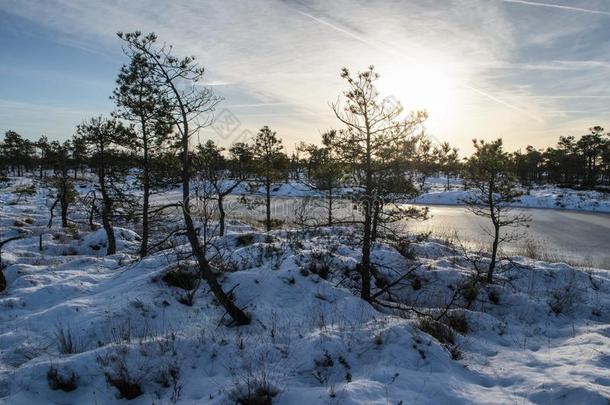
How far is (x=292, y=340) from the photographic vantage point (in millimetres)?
6242

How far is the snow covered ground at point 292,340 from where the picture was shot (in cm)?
490

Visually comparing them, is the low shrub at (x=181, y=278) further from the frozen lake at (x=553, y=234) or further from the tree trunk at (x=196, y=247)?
the frozen lake at (x=553, y=234)

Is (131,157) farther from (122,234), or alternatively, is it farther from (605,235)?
(605,235)

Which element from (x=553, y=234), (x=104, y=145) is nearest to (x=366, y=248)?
(x=104, y=145)

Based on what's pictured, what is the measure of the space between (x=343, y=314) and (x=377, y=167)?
10.8 feet

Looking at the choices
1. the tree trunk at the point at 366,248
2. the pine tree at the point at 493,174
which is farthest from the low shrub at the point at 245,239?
the pine tree at the point at 493,174

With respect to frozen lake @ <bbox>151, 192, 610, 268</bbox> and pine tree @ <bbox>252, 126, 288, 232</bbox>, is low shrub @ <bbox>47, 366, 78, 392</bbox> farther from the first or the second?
pine tree @ <bbox>252, 126, 288, 232</bbox>

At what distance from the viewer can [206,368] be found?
550cm

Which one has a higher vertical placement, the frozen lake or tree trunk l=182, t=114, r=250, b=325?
tree trunk l=182, t=114, r=250, b=325

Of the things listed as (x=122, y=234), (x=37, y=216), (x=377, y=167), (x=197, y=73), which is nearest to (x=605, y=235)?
(x=377, y=167)

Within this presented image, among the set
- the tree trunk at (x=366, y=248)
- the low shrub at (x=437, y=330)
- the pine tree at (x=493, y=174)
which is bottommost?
the low shrub at (x=437, y=330)

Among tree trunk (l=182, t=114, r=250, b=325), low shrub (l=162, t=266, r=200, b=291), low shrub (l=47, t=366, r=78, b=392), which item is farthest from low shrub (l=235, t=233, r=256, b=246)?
low shrub (l=47, t=366, r=78, b=392)

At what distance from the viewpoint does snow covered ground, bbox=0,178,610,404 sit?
490cm

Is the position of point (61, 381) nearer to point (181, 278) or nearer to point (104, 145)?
point (181, 278)
